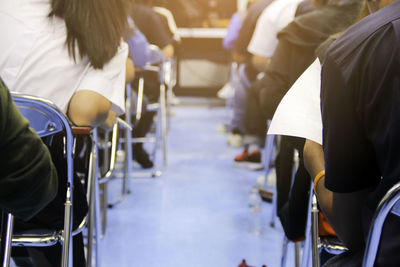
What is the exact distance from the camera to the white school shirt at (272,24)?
2850mm

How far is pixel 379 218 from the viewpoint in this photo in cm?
79

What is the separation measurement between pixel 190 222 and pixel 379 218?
190 centimetres

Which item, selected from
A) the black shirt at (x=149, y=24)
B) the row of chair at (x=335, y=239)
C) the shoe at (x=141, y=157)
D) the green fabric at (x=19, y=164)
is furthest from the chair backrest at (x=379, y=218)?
the shoe at (x=141, y=157)

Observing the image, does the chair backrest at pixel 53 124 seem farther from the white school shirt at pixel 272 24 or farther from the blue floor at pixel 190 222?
the white school shirt at pixel 272 24

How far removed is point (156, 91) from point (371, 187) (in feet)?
9.26

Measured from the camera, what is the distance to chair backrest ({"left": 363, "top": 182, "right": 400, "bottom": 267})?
77 cm

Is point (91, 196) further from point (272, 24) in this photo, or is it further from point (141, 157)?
point (141, 157)

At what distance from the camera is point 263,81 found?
7.27 feet

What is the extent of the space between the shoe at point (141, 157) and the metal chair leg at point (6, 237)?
7.97ft

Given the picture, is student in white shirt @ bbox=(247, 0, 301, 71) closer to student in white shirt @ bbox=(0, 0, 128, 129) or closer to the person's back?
student in white shirt @ bbox=(0, 0, 128, 129)

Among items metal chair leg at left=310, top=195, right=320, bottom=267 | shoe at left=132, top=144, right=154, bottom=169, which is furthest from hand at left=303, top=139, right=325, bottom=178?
shoe at left=132, top=144, right=154, bottom=169

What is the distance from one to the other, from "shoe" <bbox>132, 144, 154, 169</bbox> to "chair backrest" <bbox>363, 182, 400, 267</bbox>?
2925 millimetres

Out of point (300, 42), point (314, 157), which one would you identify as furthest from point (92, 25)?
point (300, 42)

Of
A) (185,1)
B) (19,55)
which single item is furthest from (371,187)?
(185,1)
